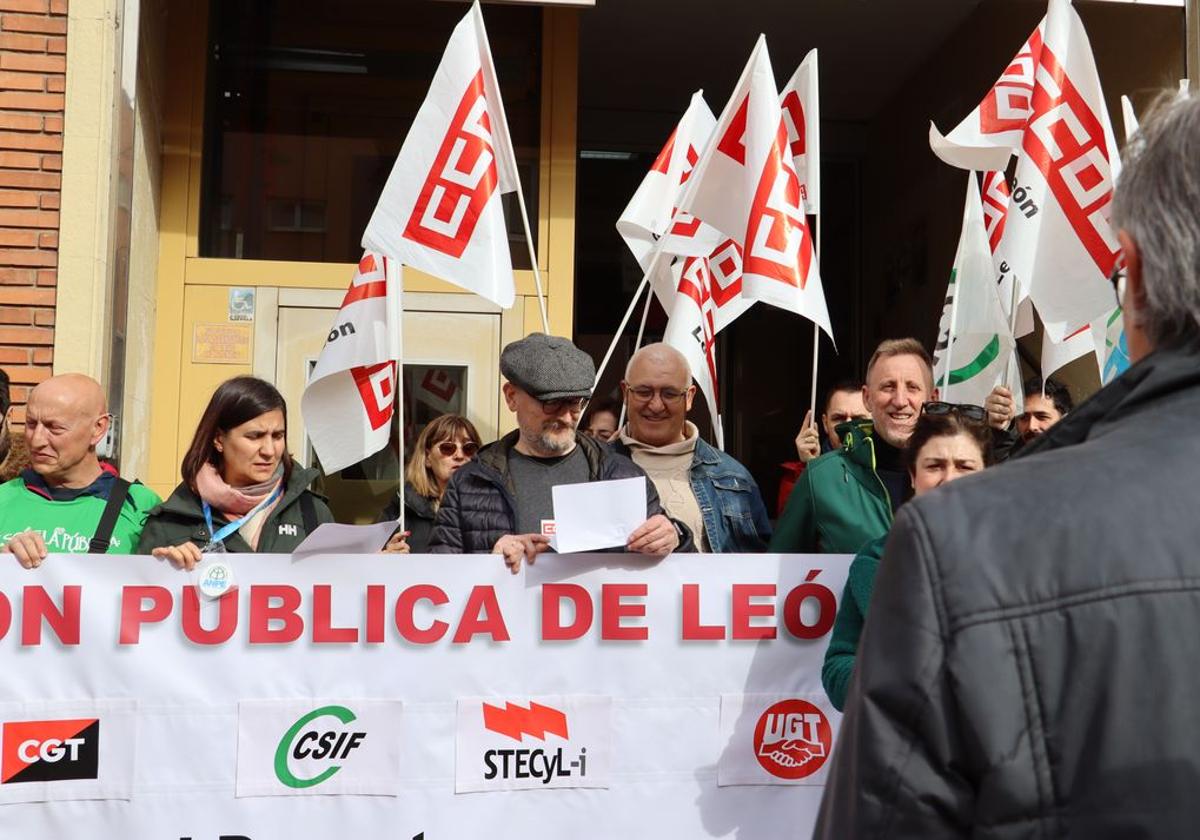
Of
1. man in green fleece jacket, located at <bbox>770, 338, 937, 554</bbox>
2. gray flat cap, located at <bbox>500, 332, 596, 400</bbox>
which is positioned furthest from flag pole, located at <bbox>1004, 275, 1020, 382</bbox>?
gray flat cap, located at <bbox>500, 332, 596, 400</bbox>

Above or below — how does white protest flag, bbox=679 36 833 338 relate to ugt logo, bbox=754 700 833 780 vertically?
above

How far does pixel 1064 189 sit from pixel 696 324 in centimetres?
164

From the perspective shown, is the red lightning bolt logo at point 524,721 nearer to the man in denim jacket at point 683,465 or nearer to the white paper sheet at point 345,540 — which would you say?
the white paper sheet at point 345,540

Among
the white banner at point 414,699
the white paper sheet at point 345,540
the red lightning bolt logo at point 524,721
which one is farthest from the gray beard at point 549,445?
the red lightning bolt logo at point 524,721

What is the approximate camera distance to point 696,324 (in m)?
5.52

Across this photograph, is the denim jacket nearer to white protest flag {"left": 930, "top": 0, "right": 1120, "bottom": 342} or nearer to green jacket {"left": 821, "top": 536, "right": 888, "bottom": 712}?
green jacket {"left": 821, "top": 536, "right": 888, "bottom": 712}

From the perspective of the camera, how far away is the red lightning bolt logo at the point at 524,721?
3.39 m

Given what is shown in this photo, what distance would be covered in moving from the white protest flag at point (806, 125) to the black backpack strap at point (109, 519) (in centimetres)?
306

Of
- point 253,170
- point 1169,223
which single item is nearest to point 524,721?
point 1169,223

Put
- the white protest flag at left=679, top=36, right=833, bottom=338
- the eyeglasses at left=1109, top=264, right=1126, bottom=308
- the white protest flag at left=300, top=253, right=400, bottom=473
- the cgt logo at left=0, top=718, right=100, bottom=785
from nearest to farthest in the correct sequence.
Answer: the eyeglasses at left=1109, top=264, right=1126, bottom=308 → the cgt logo at left=0, top=718, right=100, bottom=785 → the white protest flag at left=300, top=253, right=400, bottom=473 → the white protest flag at left=679, top=36, right=833, bottom=338

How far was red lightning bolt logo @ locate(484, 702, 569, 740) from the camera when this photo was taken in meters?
3.39

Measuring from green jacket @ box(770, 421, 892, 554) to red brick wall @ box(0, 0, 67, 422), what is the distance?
3451mm

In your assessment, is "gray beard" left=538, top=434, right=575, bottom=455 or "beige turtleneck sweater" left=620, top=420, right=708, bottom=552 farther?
"beige turtleneck sweater" left=620, top=420, right=708, bottom=552

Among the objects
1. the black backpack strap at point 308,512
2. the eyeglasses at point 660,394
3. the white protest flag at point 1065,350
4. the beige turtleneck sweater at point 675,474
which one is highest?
the white protest flag at point 1065,350
